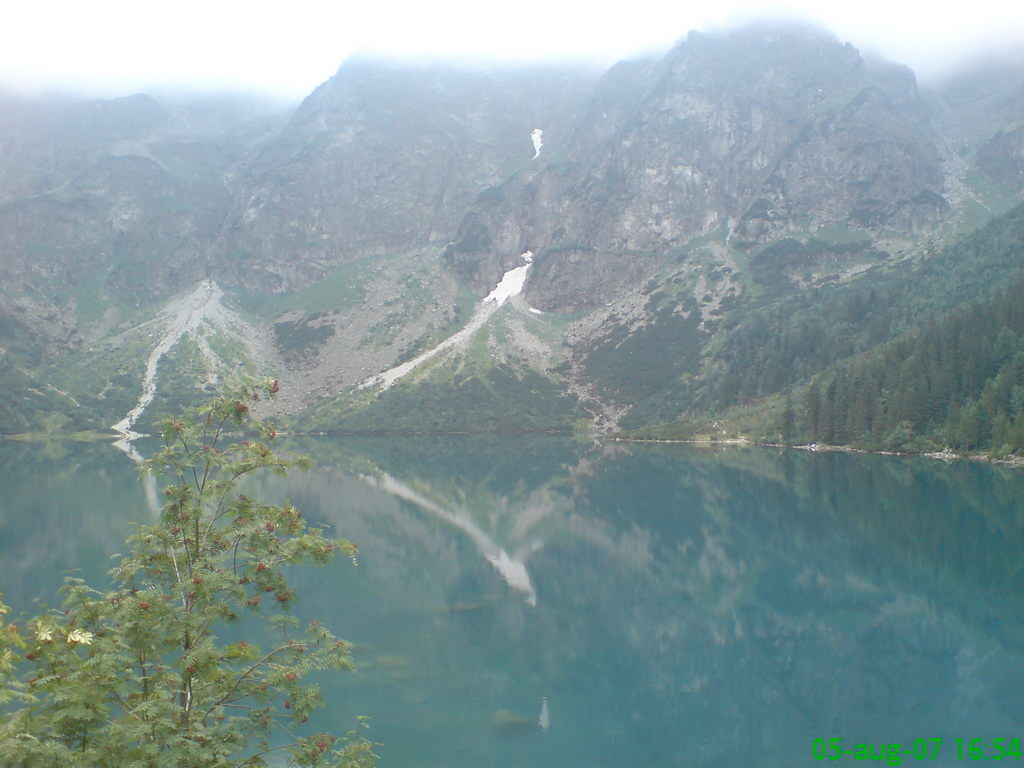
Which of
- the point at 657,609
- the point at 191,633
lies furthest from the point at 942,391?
the point at 191,633

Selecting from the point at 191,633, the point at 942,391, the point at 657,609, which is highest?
the point at 191,633

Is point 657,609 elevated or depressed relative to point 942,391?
elevated

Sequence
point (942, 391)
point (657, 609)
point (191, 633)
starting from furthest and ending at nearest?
point (942, 391) → point (657, 609) → point (191, 633)

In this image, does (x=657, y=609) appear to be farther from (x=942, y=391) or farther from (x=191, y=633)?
(x=942, y=391)

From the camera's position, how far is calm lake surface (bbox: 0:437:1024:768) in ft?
57.4

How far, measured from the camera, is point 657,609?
28156 mm

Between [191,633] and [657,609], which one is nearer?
[191,633]

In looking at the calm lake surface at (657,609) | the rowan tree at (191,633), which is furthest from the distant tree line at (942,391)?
the rowan tree at (191,633)

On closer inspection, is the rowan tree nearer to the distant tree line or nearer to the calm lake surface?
the calm lake surface

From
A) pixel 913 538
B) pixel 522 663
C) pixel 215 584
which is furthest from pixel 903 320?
pixel 215 584

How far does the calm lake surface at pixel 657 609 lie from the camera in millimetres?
17484

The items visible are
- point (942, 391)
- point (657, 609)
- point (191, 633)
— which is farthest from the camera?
point (942, 391)

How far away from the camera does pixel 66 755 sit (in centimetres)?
662

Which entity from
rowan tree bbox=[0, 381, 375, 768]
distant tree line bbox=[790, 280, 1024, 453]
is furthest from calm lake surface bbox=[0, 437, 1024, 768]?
distant tree line bbox=[790, 280, 1024, 453]
